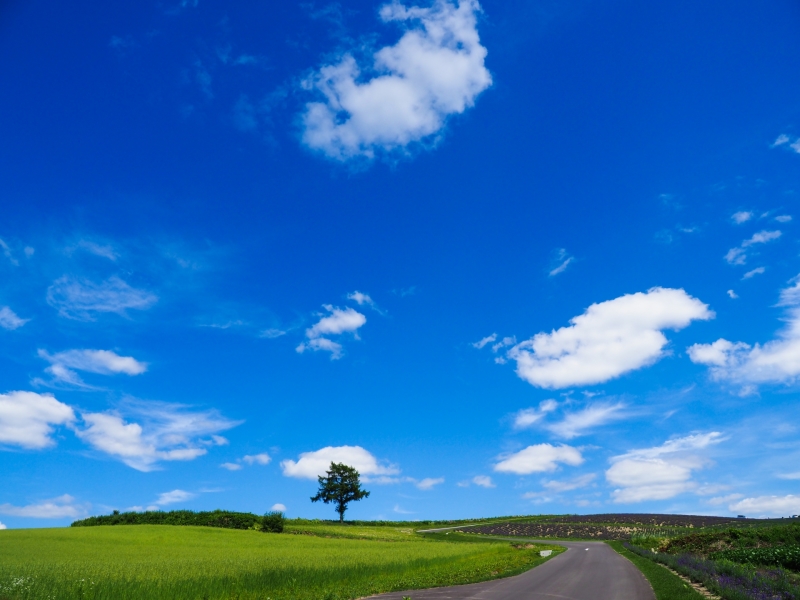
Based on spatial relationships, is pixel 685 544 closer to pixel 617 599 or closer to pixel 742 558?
pixel 742 558

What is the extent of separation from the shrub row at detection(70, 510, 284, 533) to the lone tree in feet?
104

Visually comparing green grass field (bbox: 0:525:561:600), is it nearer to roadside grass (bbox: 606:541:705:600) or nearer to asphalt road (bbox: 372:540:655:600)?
asphalt road (bbox: 372:540:655:600)

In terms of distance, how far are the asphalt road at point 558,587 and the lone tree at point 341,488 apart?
8792cm

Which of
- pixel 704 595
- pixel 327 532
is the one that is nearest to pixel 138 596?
pixel 704 595

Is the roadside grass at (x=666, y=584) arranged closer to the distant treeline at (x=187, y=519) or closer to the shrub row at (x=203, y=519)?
the shrub row at (x=203, y=519)

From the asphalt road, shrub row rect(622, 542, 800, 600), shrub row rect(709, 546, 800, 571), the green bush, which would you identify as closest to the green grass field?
the asphalt road

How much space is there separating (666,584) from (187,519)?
3021 inches

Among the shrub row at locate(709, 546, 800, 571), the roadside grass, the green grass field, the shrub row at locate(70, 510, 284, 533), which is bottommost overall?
the shrub row at locate(709, 546, 800, 571)

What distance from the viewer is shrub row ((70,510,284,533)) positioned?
75.0 m

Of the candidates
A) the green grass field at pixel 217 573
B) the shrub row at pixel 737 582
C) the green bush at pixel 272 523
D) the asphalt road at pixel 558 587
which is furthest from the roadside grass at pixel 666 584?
the green bush at pixel 272 523

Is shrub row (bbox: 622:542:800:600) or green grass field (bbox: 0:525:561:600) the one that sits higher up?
green grass field (bbox: 0:525:561:600)

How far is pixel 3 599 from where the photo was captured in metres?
16.2

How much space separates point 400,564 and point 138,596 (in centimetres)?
1533

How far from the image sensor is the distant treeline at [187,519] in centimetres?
7762
